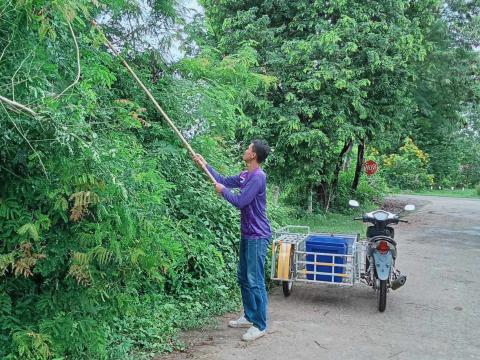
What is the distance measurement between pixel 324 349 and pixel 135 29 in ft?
16.6

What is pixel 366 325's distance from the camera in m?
5.79

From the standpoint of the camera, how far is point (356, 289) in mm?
7430

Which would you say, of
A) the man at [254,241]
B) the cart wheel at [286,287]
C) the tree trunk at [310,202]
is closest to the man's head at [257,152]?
the man at [254,241]

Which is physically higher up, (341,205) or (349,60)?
(349,60)

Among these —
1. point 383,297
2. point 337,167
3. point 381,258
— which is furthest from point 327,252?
point 337,167

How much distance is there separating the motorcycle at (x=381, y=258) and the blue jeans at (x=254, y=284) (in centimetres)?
188

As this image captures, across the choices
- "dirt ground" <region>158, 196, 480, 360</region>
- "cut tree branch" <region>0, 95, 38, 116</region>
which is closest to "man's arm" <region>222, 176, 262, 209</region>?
"dirt ground" <region>158, 196, 480, 360</region>

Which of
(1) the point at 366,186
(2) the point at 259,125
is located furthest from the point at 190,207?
(1) the point at 366,186

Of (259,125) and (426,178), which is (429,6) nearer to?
(259,125)

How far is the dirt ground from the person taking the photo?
4895mm

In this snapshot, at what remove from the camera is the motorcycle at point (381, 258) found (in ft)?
20.8

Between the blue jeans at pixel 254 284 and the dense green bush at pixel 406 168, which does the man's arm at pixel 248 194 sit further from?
the dense green bush at pixel 406 168

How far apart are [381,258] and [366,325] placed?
3.32 feet

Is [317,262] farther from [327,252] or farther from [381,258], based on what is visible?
[381,258]
